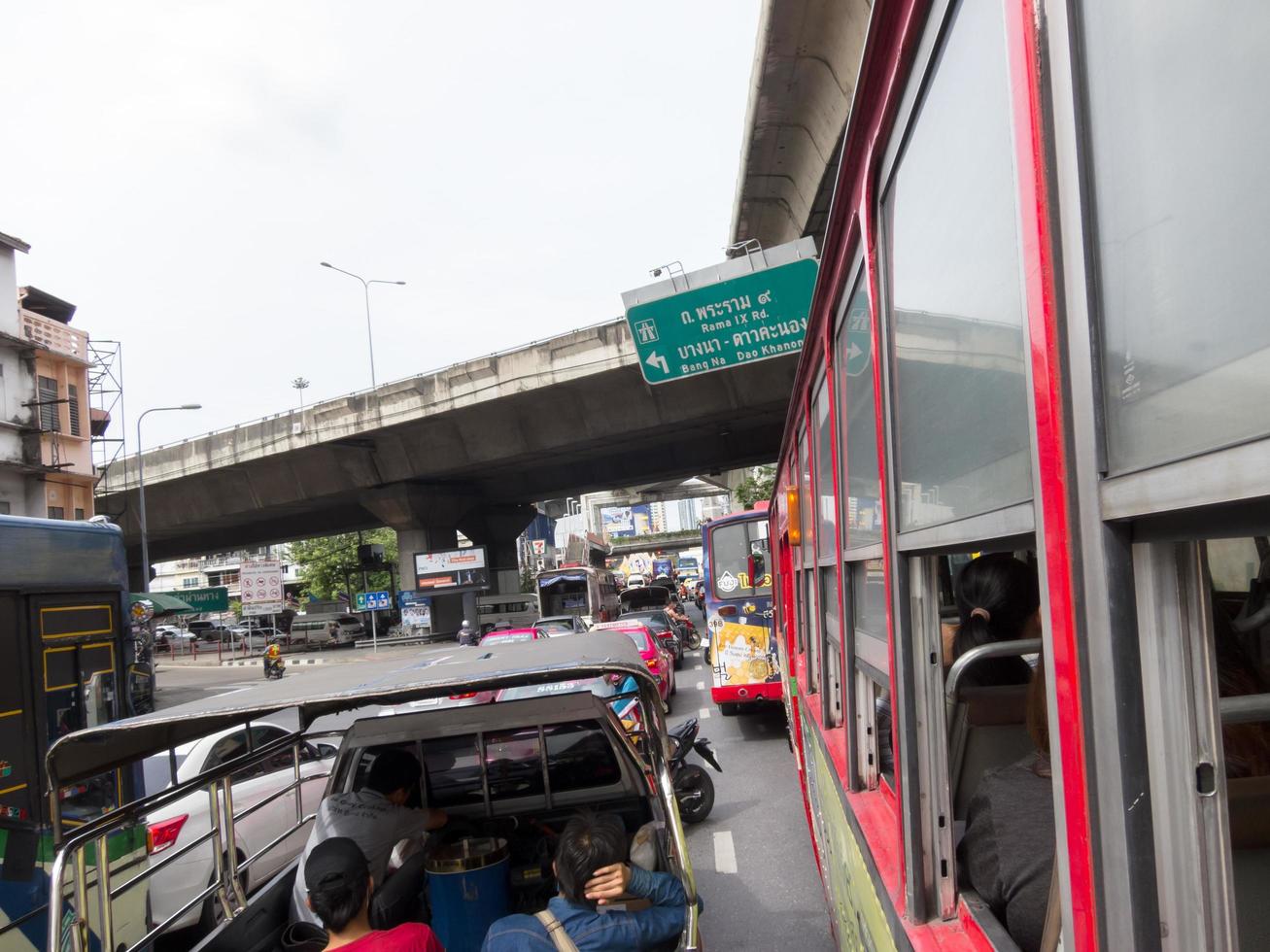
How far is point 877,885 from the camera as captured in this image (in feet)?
7.39

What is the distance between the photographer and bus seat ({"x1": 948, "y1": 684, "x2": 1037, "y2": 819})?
2.45m

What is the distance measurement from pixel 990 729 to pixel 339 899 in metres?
2.03

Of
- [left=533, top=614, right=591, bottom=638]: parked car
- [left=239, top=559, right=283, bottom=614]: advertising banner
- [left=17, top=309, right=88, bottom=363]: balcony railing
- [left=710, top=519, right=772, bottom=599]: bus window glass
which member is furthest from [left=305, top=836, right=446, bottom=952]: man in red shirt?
[left=17, top=309, right=88, bottom=363]: balcony railing

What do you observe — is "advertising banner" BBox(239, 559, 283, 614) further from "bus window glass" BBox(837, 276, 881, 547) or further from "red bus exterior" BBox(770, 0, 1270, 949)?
"red bus exterior" BBox(770, 0, 1270, 949)

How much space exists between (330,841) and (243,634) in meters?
52.0

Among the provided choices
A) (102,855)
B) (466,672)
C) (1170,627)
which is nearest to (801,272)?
(466,672)

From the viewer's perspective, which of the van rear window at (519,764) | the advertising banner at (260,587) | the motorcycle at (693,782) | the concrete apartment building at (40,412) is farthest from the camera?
the advertising banner at (260,587)

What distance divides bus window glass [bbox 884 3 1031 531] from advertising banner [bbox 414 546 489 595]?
28978 mm

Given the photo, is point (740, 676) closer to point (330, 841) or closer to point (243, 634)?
point (330, 841)

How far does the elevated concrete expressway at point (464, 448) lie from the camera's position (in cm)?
2008

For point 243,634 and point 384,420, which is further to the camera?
point 243,634

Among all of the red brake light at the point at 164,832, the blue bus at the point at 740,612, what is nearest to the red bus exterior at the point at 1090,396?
the red brake light at the point at 164,832

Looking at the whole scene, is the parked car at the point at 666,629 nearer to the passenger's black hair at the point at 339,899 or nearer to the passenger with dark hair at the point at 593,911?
the passenger with dark hair at the point at 593,911

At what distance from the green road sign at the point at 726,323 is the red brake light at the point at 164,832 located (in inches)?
347
